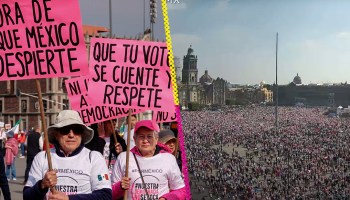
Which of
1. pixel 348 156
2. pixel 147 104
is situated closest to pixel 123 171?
pixel 147 104

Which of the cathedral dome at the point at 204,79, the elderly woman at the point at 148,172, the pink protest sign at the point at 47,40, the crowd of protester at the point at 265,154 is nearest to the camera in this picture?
the pink protest sign at the point at 47,40

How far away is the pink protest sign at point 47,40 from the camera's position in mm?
3871

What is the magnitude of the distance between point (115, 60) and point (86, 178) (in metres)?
1.67

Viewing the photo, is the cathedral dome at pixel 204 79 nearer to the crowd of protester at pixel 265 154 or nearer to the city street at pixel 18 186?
the crowd of protester at pixel 265 154

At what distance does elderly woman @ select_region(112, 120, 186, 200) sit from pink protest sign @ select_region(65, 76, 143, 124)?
5.30 feet

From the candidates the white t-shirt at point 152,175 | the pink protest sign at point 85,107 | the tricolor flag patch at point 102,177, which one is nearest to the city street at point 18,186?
the pink protest sign at point 85,107

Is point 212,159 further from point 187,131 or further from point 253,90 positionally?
point 253,90

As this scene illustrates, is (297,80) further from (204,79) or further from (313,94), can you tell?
(204,79)

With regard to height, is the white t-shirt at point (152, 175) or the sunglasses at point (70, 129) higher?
the sunglasses at point (70, 129)

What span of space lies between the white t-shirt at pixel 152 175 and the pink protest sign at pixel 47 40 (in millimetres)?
799

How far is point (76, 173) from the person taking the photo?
3400 millimetres

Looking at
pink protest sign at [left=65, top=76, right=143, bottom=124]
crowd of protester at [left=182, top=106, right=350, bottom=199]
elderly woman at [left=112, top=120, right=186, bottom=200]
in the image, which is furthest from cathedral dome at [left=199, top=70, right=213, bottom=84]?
elderly woman at [left=112, top=120, right=186, bottom=200]

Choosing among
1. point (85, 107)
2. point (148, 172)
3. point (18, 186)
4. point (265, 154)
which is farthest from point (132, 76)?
point (265, 154)

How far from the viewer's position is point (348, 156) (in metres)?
55.5
